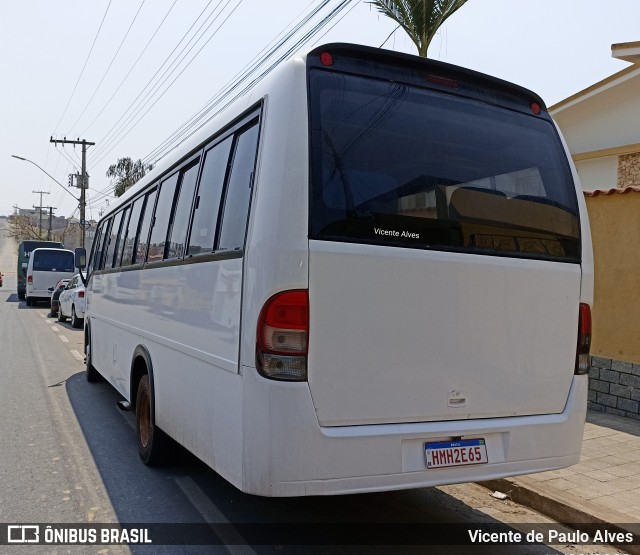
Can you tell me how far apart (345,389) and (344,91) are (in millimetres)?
1576

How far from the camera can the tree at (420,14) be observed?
1019 centimetres

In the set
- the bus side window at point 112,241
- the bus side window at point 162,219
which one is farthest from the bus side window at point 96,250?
the bus side window at point 162,219

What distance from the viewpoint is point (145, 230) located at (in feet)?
20.0

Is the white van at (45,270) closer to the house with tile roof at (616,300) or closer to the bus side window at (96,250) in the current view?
the bus side window at (96,250)

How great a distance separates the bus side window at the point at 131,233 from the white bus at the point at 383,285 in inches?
96.5

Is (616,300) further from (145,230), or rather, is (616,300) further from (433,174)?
(145,230)

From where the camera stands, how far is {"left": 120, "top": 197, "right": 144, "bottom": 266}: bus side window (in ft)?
21.6

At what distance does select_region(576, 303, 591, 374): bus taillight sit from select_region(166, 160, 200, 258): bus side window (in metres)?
2.70

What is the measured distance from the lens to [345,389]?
3.17 metres

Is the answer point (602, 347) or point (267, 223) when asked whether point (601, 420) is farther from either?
point (267, 223)

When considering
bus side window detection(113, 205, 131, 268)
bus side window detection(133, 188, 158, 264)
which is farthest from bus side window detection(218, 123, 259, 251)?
bus side window detection(113, 205, 131, 268)

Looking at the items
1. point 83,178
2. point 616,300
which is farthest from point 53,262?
point 616,300

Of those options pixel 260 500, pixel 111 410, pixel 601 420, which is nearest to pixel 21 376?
pixel 111 410

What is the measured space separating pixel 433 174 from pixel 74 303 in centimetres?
1684
